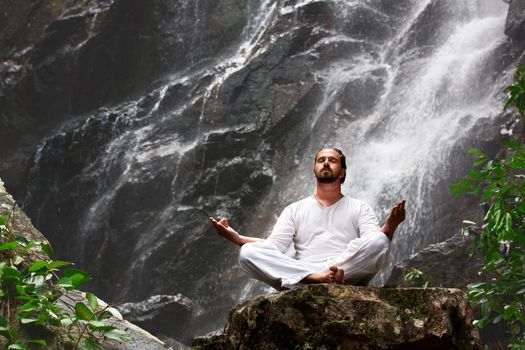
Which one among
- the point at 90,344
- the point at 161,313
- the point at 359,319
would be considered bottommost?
the point at 161,313

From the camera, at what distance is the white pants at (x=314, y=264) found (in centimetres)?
423

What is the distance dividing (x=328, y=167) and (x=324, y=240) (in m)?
0.49

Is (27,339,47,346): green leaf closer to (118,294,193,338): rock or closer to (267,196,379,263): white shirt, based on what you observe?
(267,196,379,263): white shirt

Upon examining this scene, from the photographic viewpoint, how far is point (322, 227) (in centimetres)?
463

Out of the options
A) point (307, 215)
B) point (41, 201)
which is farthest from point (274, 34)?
point (307, 215)

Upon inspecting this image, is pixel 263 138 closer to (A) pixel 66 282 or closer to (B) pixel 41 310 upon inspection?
(A) pixel 66 282

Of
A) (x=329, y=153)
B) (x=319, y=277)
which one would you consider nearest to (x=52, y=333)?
(x=319, y=277)

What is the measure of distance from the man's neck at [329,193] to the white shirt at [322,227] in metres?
0.04

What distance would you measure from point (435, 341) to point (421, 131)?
12288 mm

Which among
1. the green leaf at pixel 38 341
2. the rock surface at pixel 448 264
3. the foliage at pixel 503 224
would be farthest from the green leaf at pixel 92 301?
the rock surface at pixel 448 264

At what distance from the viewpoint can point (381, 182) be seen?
15062mm

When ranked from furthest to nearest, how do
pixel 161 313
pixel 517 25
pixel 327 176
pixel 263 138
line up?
pixel 263 138 → pixel 517 25 → pixel 161 313 → pixel 327 176

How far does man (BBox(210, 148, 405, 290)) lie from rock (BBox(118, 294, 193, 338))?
30.7 ft

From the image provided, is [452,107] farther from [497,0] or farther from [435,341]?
[435,341]
